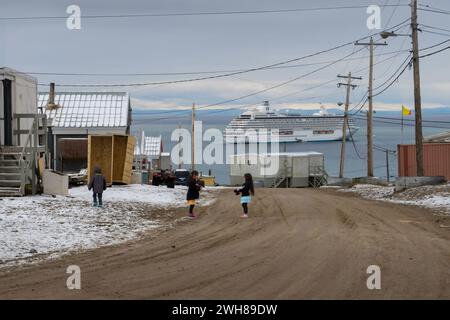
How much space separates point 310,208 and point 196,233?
7.70 meters

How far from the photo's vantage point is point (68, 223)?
16.3 metres

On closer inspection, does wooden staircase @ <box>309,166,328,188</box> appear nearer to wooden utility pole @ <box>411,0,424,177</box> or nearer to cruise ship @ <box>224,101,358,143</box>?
wooden utility pole @ <box>411,0,424,177</box>

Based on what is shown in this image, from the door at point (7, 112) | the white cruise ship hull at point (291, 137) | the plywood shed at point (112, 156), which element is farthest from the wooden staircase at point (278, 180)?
the white cruise ship hull at point (291, 137)

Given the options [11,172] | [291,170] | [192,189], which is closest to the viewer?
[192,189]

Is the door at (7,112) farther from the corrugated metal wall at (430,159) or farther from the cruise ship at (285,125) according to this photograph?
the cruise ship at (285,125)

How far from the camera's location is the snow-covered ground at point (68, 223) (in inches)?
523

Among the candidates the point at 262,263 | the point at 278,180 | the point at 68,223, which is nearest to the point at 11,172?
the point at 68,223

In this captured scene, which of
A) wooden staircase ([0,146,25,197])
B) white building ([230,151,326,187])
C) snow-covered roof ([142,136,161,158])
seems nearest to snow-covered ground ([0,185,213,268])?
wooden staircase ([0,146,25,197])

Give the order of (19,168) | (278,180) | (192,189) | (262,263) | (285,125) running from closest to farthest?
(262,263) < (192,189) < (19,168) < (278,180) < (285,125)

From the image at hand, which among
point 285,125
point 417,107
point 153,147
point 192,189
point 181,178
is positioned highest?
point 285,125

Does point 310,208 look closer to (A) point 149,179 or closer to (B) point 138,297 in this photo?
(B) point 138,297

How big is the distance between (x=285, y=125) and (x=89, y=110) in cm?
13979

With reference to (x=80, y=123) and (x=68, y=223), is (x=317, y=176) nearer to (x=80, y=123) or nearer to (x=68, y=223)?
(x=80, y=123)
